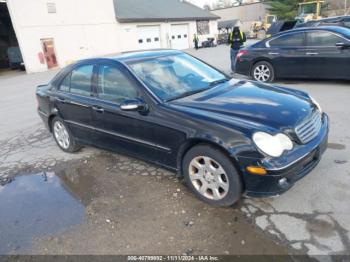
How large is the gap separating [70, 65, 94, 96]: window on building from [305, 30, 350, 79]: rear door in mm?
5630

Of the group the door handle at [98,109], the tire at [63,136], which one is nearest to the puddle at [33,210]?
the tire at [63,136]

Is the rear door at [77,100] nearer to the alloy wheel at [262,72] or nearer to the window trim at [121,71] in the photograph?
the window trim at [121,71]

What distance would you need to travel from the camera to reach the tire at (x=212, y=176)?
300 centimetres

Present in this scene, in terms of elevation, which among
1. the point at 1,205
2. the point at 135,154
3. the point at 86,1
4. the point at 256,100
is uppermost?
the point at 86,1

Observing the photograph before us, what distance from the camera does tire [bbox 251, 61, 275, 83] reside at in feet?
27.2

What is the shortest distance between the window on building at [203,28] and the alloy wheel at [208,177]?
33636mm

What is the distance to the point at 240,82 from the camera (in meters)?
4.16

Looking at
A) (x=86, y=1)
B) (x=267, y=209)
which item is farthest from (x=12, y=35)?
(x=267, y=209)

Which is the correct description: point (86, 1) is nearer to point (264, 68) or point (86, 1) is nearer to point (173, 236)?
point (264, 68)

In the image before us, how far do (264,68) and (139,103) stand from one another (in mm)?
5841

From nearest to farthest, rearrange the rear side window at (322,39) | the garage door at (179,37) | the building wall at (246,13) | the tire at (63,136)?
the tire at (63,136), the rear side window at (322,39), the garage door at (179,37), the building wall at (246,13)

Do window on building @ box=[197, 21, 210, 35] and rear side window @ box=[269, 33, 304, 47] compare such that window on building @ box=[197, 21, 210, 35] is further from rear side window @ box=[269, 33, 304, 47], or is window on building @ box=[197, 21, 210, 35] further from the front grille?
the front grille

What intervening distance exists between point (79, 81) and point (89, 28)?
21.6 metres

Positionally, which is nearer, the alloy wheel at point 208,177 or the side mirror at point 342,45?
the alloy wheel at point 208,177
